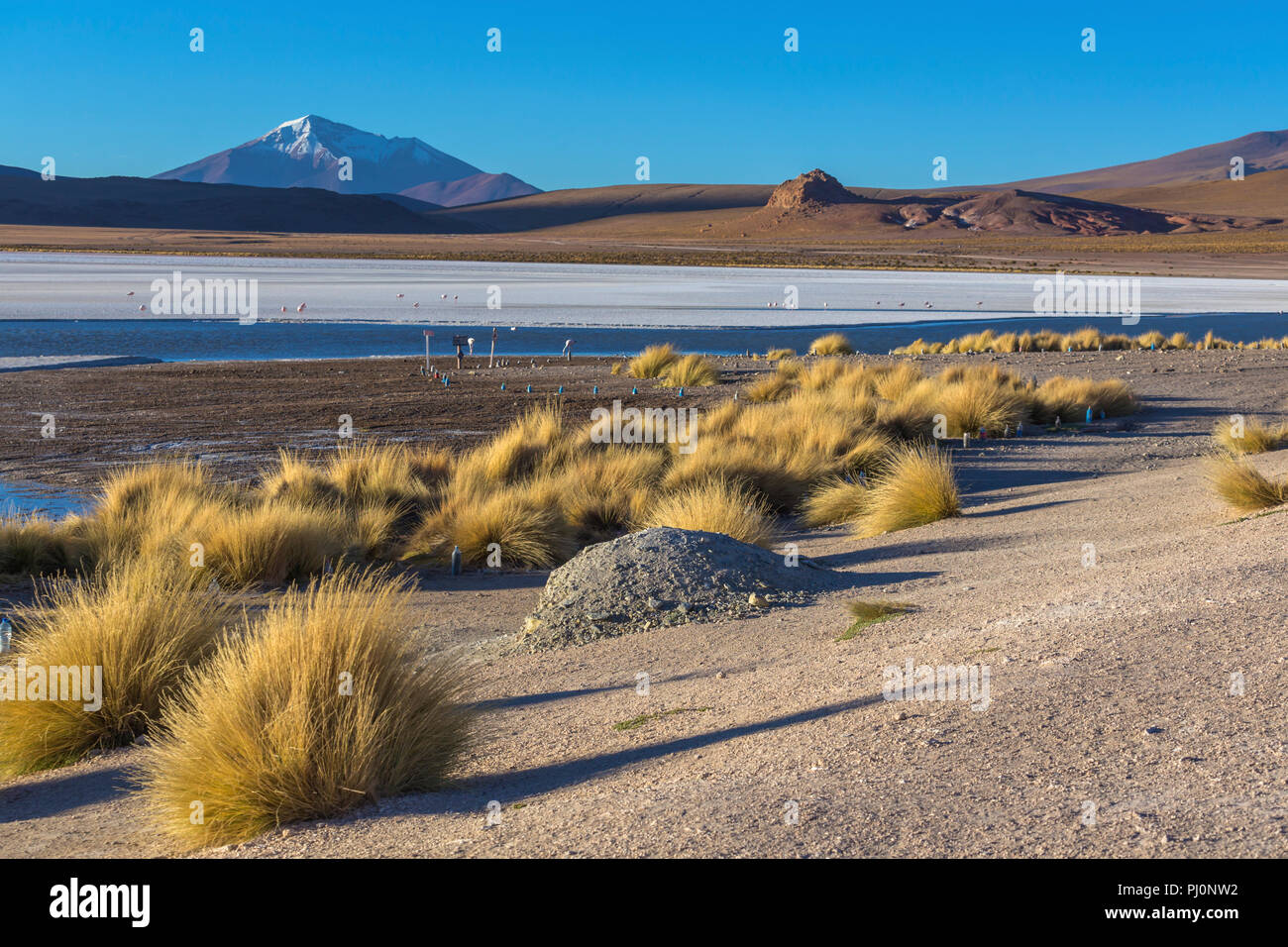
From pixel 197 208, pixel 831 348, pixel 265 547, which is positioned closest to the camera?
pixel 265 547

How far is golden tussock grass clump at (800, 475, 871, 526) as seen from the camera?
35.1ft

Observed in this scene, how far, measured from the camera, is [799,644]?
621 centimetres

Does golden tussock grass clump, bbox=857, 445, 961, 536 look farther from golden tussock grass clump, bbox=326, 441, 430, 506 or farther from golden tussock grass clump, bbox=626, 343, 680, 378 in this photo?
golden tussock grass clump, bbox=626, 343, 680, 378

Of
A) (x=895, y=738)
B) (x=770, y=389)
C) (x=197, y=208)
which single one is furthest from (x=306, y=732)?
(x=197, y=208)

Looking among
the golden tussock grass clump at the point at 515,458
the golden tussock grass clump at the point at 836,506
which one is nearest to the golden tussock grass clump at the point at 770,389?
the golden tussock grass clump at the point at 515,458

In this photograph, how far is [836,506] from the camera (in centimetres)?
1082

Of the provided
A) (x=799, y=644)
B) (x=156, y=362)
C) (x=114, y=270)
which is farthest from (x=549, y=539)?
(x=114, y=270)

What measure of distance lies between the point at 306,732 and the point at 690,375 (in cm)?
1740

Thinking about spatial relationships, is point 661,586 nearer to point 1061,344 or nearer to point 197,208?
point 1061,344

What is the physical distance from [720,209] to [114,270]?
14093 cm

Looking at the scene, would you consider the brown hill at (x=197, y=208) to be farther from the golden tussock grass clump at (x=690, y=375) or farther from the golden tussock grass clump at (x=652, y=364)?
the golden tussock grass clump at (x=690, y=375)

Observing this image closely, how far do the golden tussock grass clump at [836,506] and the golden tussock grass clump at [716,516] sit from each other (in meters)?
0.71

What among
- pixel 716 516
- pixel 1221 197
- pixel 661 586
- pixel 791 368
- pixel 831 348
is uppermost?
pixel 1221 197

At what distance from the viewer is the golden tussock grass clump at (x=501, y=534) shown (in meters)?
9.55
